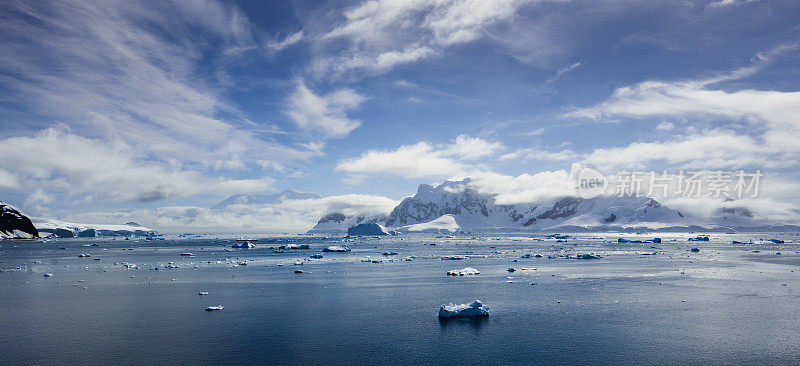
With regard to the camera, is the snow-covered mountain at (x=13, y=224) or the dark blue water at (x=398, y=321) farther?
the snow-covered mountain at (x=13, y=224)

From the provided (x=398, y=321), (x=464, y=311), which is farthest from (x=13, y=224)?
(x=464, y=311)

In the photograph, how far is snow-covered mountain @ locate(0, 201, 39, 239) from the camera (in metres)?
138

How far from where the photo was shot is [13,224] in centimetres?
14225

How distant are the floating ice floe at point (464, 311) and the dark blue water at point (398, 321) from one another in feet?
2.84

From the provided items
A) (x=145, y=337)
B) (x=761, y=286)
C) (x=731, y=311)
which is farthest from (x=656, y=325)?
(x=145, y=337)

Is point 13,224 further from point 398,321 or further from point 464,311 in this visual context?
point 464,311

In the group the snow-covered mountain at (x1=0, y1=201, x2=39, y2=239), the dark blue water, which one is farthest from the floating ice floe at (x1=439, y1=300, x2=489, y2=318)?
the snow-covered mountain at (x1=0, y1=201, x2=39, y2=239)

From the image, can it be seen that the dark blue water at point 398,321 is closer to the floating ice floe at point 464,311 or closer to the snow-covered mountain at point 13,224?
the floating ice floe at point 464,311

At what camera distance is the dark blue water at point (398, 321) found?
1633 centimetres

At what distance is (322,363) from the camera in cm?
1540

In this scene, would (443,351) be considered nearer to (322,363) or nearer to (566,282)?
(322,363)

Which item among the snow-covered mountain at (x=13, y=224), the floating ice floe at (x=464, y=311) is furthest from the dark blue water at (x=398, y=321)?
the snow-covered mountain at (x=13, y=224)

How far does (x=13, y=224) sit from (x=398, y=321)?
167 metres

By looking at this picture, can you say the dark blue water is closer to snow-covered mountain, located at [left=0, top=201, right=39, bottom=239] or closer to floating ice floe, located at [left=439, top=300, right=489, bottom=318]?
floating ice floe, located at [left=439, top=300, right=489, bottom=318]
